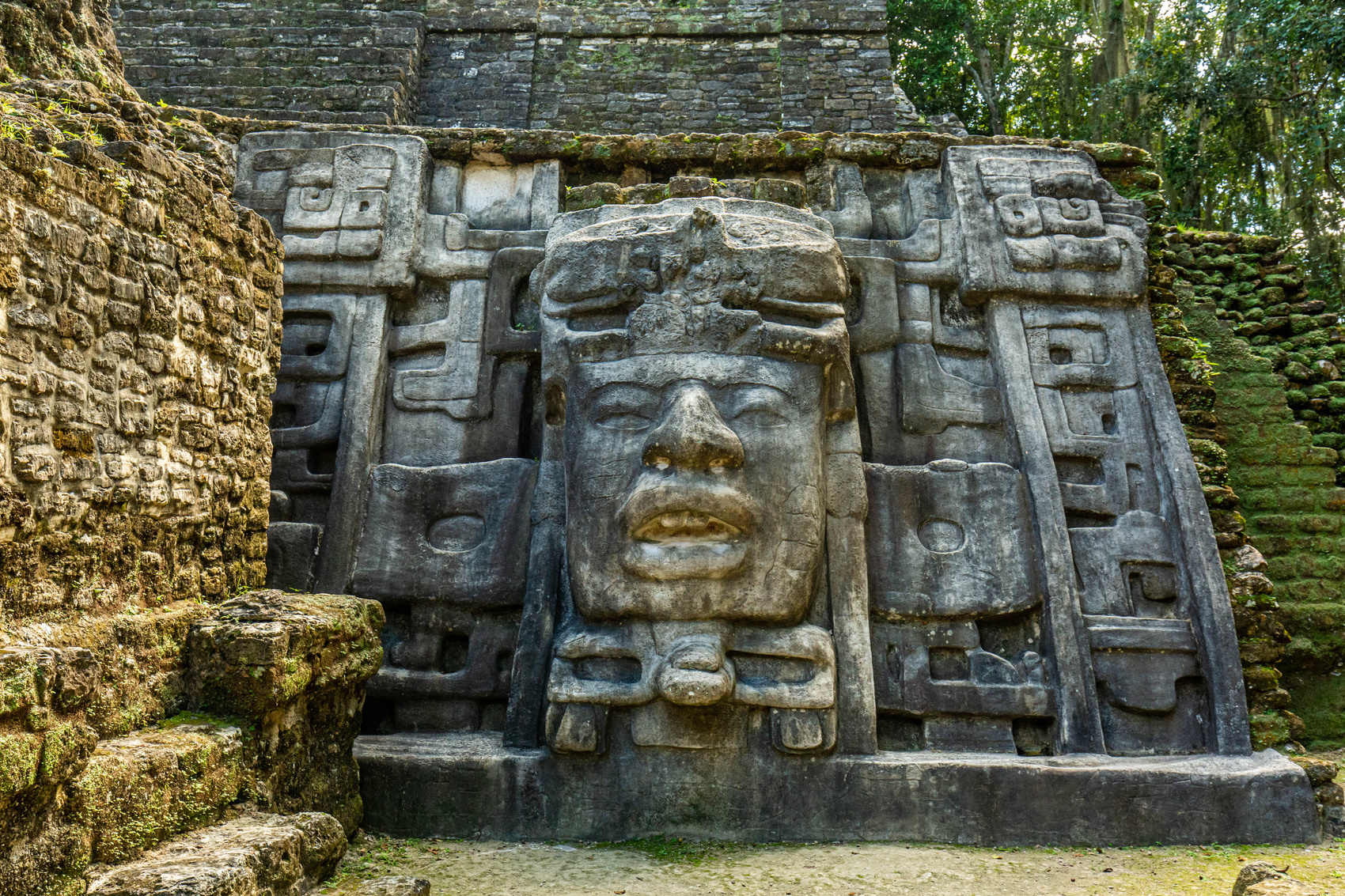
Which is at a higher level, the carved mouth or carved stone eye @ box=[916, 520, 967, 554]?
carved stone eye @ box=[916, 520, 967, 554]

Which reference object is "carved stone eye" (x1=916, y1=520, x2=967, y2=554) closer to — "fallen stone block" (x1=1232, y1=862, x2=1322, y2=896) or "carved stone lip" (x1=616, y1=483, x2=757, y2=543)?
"carved stone lip" (x1=616, y1=483, x2=757, y2=543)

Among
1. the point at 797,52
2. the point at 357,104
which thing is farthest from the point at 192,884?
the point at 797,52

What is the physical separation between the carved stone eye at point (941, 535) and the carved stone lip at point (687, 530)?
987 millimetres

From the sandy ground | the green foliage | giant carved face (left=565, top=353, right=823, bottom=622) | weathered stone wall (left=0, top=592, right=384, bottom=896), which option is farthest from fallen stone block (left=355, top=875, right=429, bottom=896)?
the green foliage

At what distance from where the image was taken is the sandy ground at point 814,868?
3.49 meters

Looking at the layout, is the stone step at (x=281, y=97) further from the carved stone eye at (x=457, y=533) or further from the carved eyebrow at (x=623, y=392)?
the carved eyebrow at (x=623, y=392)

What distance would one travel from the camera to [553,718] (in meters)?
4.02

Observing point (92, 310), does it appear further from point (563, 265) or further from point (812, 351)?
point (812, 351)

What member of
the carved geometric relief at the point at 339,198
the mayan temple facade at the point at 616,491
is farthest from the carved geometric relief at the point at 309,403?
the carved geometric relief at the point at 339,198

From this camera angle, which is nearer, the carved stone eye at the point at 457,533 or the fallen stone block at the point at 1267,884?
the fallen stone block at the point at 1267,884

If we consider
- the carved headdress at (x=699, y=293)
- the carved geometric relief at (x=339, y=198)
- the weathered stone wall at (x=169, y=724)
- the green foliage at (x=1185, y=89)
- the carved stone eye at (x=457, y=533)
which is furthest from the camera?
the green foliage at (x=1185, y=89)

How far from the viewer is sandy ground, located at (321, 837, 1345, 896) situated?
349 cm

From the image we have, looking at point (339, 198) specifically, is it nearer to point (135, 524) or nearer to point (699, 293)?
point (699, 293)

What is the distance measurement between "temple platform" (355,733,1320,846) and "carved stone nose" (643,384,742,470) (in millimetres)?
1140
